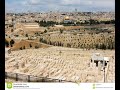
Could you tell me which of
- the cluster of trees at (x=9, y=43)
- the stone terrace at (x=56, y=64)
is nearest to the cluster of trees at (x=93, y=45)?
the stone terrace at (x=56, y=64)

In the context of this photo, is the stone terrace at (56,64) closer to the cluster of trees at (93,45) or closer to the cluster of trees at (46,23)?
the cluster of trees at (93,45)

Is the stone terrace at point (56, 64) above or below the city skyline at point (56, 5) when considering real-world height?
below

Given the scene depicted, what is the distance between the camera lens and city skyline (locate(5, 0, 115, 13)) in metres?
2.52

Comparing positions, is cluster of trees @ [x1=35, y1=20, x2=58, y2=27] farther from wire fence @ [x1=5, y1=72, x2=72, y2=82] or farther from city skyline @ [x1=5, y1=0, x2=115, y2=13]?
wire fence @ [x1=5, y1=72, x2=72, y2=82]

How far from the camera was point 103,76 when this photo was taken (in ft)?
8.29

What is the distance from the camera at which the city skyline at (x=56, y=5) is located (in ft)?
8.26

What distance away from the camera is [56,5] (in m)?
2.53

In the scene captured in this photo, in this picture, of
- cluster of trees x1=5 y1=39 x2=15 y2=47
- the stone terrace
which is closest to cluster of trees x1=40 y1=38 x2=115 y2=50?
the stone terrace

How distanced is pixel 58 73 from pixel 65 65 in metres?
0.09

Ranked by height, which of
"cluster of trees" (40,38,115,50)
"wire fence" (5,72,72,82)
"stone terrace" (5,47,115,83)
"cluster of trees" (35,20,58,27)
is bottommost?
"wire fence" (5,72,72,82)

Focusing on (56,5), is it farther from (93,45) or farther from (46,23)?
(93,45)

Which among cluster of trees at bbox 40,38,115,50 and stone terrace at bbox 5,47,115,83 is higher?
cluster of trees at bbox 40,38,115,50

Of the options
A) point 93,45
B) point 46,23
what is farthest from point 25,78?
point 93,45
